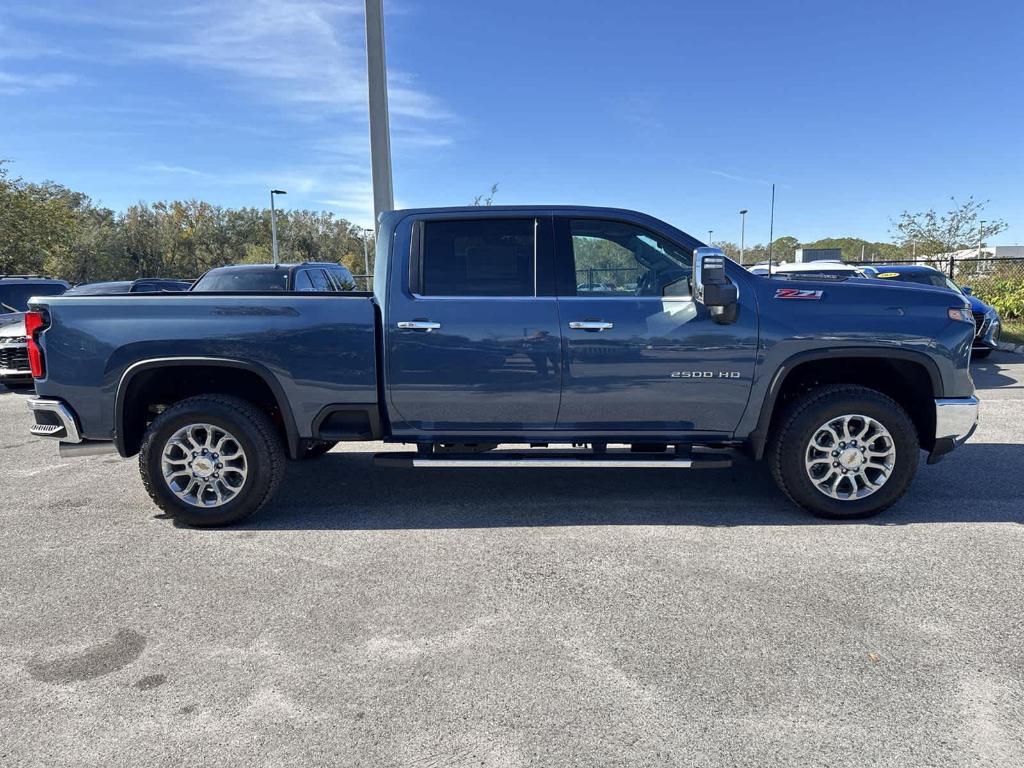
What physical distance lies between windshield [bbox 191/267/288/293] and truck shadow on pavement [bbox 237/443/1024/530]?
4.39 metres

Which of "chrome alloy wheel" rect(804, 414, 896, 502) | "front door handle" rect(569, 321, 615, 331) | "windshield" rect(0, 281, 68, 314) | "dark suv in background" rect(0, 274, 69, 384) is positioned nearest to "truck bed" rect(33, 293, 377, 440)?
"front door handle" rect(569, 321, 615, 331)

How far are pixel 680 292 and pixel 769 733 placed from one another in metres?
2.69

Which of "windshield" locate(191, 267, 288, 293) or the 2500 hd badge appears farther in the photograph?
"windshield" locate(191, 267, 288, 293)

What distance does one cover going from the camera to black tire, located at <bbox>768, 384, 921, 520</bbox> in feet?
14.3

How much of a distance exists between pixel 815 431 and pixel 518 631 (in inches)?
94.1

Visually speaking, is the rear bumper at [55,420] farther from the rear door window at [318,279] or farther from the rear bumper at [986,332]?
the rear bumper at [986,332]

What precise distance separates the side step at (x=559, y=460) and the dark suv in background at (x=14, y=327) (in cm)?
690

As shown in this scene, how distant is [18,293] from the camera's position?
Answer: 11.9m

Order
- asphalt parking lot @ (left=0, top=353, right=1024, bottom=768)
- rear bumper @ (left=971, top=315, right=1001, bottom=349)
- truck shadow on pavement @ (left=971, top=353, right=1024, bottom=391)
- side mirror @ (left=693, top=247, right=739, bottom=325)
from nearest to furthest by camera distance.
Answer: asphalt parking lot @ (left=0, top=353, right=1024, bottom=768) < side mirror @ (left=693, top=247, right=739, bottom=325) < truck shadow on pavement @ (left=971, top=353, right=1024, bottom=391) < rear bumper @ (left=971, top=315, right=1001, bottom=349)

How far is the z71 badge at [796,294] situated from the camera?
4355 millimetres

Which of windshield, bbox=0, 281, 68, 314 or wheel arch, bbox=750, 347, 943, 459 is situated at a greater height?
windshield, bbox=0, 281, 68, 314

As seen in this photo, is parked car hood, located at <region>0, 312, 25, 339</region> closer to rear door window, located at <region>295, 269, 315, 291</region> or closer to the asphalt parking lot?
rear door window, located at <region>295, 269, 315, 291</region>

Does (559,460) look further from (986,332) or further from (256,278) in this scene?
(986,332)

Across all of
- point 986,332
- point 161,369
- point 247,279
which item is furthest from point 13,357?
point 986,332
